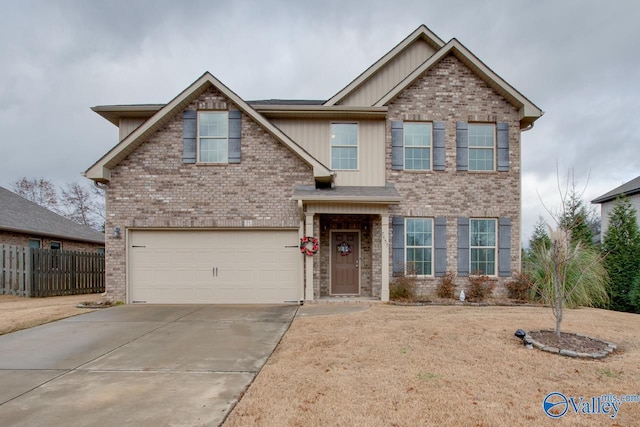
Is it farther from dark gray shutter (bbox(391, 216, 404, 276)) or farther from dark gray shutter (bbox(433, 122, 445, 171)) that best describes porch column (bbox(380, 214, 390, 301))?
dark gray shutter (bbox(433, 122, 445, 171))

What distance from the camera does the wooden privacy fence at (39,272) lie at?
12.4 metres

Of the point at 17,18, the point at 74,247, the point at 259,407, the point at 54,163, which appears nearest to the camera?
the point at 259,407

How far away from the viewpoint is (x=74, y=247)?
62.0 ft

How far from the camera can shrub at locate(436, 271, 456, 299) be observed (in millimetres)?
10898

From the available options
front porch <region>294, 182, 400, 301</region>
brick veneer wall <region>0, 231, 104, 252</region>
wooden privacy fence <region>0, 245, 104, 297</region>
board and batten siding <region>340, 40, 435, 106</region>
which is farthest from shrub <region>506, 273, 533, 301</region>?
brick veneer wall <region>0, 231, 104, 252</region>

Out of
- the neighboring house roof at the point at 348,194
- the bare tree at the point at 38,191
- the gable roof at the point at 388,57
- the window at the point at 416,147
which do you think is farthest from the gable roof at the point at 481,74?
the bare tree at the point at 38,191

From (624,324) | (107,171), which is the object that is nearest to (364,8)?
(107,171)

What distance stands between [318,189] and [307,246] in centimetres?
172

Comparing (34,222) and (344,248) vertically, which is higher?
(34,222)

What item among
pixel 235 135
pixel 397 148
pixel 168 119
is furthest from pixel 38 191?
pixel 397 148

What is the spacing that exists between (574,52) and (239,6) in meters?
16.1

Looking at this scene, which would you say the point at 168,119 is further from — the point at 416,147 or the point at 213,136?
the point at 416,147

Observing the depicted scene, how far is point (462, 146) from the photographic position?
11.5 m

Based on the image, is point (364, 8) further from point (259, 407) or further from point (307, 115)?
point (259, 407)
